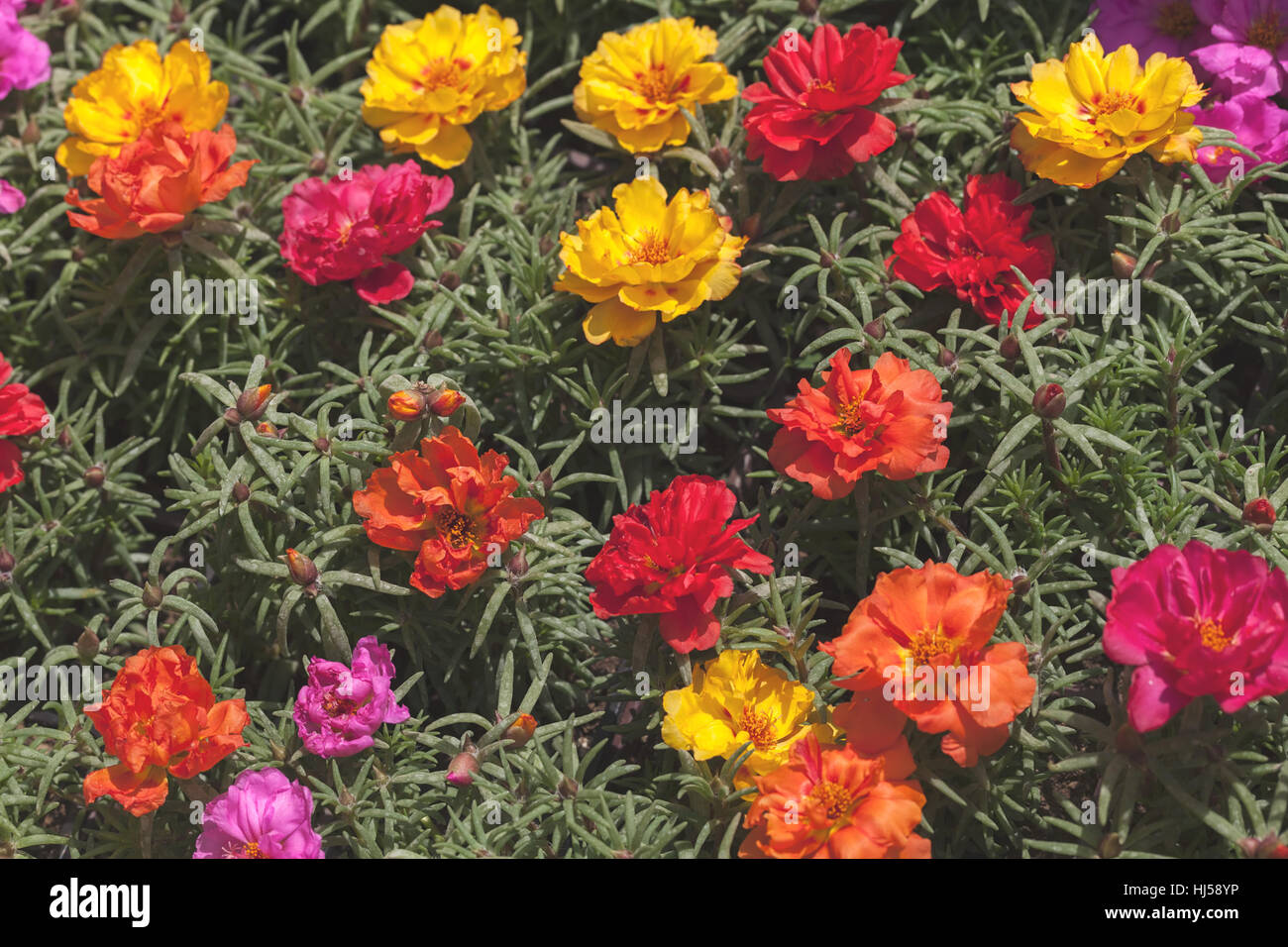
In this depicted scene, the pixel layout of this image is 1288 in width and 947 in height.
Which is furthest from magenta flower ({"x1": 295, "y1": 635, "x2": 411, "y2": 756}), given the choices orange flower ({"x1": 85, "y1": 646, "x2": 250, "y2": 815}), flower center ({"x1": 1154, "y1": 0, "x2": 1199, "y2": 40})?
flower center ({"x1": 1154, "y1": 0, "x2": 1199, "y2": 40})

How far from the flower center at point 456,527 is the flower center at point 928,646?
887mm

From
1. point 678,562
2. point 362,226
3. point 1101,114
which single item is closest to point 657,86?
point 362,226

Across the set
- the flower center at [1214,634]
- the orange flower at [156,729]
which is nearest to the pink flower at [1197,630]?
the flower center at [1214,634]

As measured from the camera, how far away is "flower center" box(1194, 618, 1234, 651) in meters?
2.14

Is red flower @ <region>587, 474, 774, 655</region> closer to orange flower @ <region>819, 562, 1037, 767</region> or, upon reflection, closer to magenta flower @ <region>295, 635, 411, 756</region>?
orange flower @ <region>819, 562, 1037, 767</region>

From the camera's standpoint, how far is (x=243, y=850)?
7.87ft

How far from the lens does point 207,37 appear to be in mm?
3477

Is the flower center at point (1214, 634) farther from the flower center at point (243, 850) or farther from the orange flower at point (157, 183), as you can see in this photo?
the orange flower at point (157, 183)

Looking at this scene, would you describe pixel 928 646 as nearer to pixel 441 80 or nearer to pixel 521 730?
pixel 521 730

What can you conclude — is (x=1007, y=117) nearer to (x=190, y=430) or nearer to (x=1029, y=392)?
(x=1029, y=392)

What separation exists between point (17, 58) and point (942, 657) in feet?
9.13

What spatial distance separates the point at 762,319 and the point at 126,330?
1.56 meters

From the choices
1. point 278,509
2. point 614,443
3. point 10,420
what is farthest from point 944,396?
point 10,420

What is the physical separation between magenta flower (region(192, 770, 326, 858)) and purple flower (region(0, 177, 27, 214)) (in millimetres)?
1631
